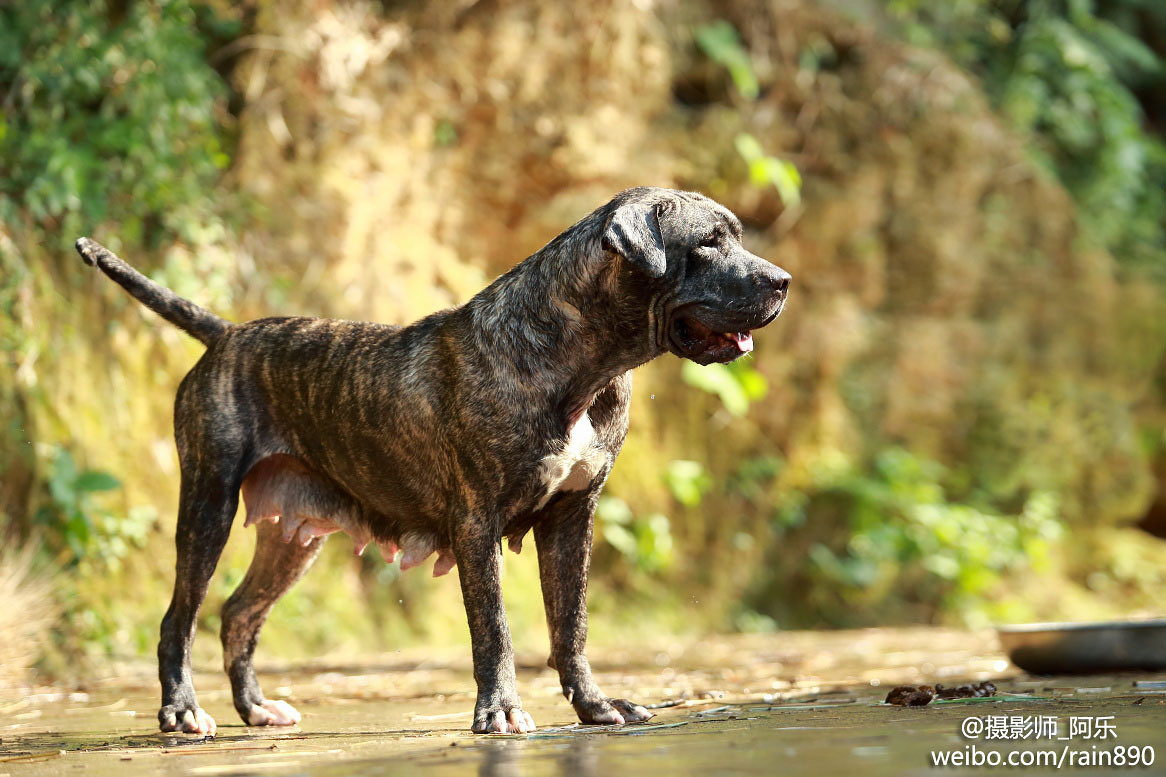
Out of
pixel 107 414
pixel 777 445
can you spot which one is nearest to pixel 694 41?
pixel 777 445

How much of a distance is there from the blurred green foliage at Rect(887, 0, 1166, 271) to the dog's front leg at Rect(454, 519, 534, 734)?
9.34m

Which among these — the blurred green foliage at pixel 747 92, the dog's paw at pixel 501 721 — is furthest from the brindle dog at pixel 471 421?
the blurred green foliage at pixel 747 92

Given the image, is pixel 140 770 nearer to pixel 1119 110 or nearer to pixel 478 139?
pixel 478 139

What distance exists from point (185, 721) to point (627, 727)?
1594mm

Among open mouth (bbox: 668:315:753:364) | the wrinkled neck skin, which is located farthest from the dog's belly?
open mouth (bbox: 668:315:753:364)

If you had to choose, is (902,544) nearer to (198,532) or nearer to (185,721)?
(198,532)

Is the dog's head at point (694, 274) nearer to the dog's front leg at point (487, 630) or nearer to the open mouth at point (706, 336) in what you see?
the open mouth at point (706, 336)

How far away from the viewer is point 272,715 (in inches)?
185

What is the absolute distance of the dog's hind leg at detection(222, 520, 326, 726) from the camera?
15.8 feet

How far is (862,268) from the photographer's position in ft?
36.8

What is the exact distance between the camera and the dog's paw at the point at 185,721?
4371mm

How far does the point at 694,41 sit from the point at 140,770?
9.06 meters

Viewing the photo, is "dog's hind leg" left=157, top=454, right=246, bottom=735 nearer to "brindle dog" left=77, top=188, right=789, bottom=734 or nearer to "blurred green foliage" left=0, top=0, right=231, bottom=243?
"brindle dog" left=77, top=188, right=789, bottom=734

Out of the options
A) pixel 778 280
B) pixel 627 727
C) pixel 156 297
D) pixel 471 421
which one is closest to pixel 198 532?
pixel 156 297
